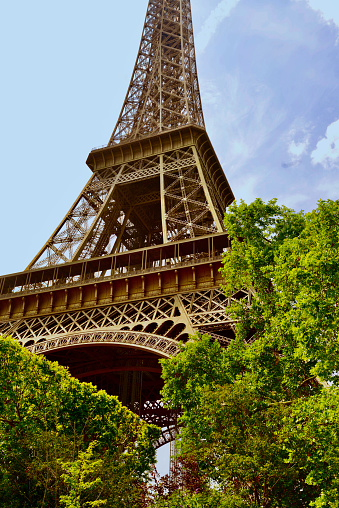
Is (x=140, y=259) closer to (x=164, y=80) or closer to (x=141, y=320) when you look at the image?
(x=141, y=320)

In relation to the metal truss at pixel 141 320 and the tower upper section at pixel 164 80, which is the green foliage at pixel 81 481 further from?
the tower upper section at pixel 164 80

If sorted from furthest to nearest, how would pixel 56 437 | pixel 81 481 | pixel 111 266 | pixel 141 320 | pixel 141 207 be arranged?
1. pixel 141 207
2. pixel 111 266
3. pixel 141 320
4. pixel 56 437
5. pixel 81 481

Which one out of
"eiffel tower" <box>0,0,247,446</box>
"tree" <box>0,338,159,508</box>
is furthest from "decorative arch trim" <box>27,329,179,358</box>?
"tree" <box>0,338,159,508</box>

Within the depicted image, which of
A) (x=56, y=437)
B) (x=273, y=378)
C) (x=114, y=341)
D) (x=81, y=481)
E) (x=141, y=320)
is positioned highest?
(x=141, y=320)

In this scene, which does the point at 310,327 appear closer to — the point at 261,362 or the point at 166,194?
the point at 261,362

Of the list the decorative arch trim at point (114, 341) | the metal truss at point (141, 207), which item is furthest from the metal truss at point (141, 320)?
the metal truss at point (141, 207)

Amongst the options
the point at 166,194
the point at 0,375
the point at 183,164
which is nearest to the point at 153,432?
the point at 0,375

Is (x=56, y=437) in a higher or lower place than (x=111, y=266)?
lower

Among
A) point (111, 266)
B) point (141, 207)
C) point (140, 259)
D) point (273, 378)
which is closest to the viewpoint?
point (273, 378)

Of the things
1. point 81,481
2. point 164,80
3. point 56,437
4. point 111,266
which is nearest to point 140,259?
point 111,266
